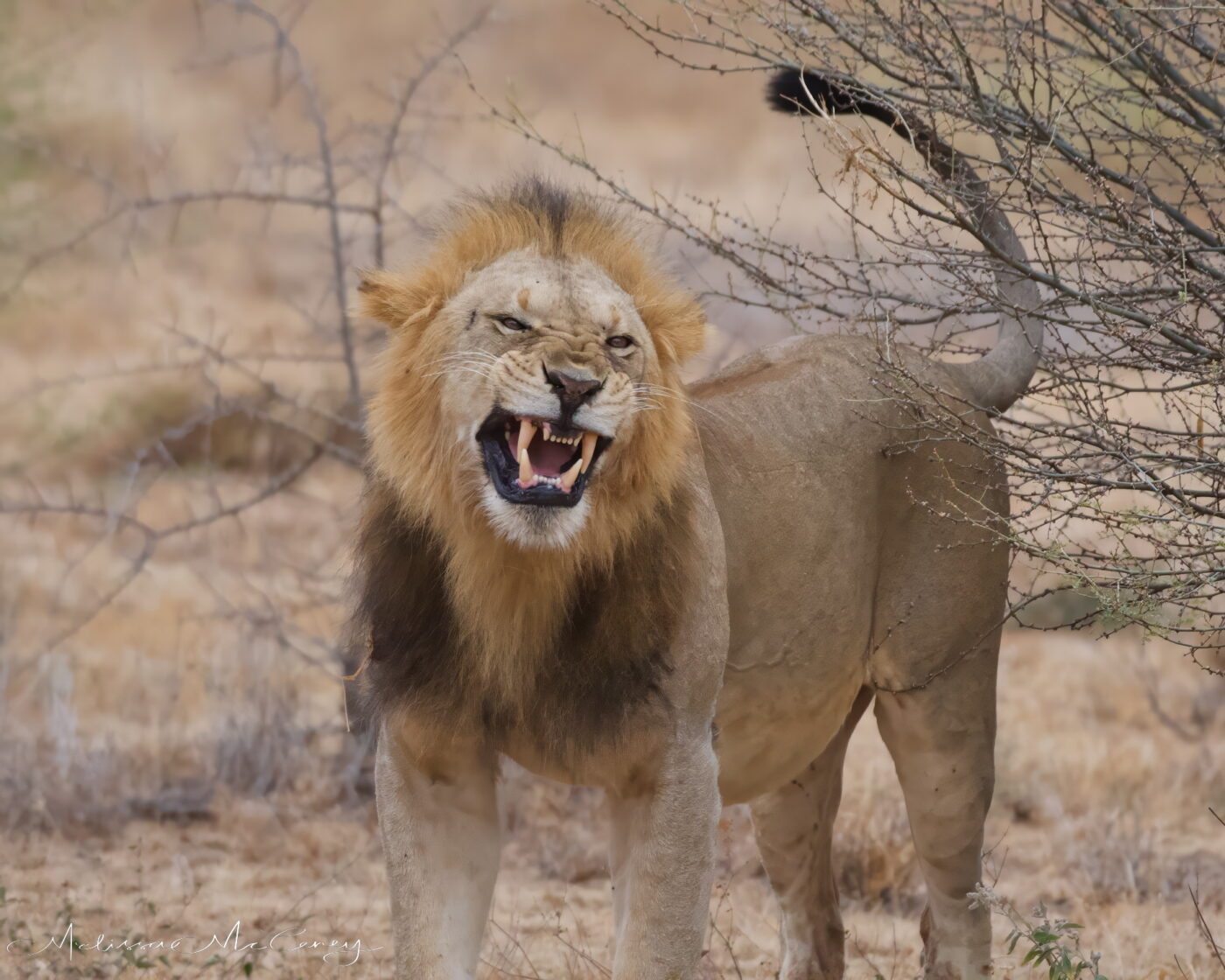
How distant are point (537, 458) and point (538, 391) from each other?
0.61 ft

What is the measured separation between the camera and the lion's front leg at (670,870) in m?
3.49

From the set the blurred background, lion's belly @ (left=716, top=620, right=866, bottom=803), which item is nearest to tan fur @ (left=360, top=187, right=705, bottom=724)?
the blurred background

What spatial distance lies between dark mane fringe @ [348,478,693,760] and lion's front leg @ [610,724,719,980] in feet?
0.53

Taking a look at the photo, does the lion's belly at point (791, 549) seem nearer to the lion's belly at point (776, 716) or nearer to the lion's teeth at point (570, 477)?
the lion's belly at point (776, 716)

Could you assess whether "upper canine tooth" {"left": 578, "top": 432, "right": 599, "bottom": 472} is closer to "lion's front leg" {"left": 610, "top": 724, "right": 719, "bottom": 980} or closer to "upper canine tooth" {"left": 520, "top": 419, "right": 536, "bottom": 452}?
"upper canine tooth" {"left": 520, "top": 419, "right": 536, "bottom": 452}

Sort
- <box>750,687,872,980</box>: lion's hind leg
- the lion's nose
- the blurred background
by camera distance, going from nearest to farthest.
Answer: the lion's nose < <box>750,687,872,980</box>: lion's hind leg < the blurred background

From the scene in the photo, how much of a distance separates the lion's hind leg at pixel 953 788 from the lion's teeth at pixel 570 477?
1.71m

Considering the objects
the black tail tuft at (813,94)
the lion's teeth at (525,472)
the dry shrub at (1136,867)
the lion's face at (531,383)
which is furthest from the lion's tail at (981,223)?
the dry shrub at (1136,867)

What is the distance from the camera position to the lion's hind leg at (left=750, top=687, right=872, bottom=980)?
198 inches

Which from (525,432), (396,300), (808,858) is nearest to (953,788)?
(808,858)

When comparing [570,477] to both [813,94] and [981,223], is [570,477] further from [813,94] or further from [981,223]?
[813,94]

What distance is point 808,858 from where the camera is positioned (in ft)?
16.7

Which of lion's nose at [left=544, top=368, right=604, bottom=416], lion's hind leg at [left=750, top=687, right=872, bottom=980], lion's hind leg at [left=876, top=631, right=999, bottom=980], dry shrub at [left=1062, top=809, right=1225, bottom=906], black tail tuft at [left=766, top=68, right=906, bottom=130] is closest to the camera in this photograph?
lion's nose at [left=544, top=368, right=604, bottom=416]

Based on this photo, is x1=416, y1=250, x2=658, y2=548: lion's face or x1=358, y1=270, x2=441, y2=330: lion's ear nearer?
x1=416, y1=250, x2=658, y2=548: lion's face
